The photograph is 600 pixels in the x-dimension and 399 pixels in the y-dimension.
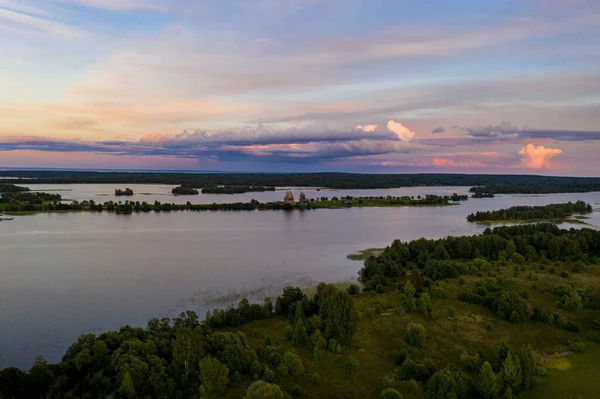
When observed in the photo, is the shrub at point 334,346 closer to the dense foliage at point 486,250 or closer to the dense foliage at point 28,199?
the dense foliage at point 486,250

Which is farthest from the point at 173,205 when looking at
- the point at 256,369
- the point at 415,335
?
the point at 256,369

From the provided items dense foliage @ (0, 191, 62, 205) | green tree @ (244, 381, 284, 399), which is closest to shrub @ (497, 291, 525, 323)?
green tree @ (244, 381, 284, 399)

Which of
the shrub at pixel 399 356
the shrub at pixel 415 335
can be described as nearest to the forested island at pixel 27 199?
the shrub at pixel 415 335

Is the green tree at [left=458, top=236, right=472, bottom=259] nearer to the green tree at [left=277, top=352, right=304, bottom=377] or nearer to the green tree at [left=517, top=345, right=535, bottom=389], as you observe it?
the green tree at [left=517, top=345, right=535, bottom=389]

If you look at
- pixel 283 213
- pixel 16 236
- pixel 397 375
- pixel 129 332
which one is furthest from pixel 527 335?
pixel 283 213

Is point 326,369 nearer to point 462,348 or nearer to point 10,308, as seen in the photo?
point 462,348
